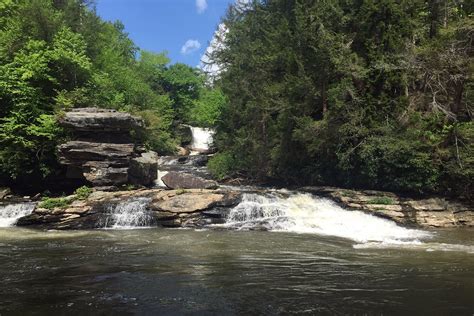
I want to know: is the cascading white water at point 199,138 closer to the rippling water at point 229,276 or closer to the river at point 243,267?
the river at point 243,267

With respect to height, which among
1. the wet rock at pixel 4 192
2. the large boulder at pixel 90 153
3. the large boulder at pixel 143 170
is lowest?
the wet rock at pixel 4 192

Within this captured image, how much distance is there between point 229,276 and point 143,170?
15406 millimetres

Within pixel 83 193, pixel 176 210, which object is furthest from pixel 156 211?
pixel 83 193

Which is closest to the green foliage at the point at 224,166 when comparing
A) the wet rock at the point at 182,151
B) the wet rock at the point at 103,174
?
the wet rock at the point at 103,174

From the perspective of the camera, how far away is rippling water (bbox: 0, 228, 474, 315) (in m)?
7.11

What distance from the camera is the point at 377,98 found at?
22250 millimetres

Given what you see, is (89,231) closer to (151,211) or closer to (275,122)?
(151,211)

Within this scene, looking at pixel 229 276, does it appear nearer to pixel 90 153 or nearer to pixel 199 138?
pixel 90 153

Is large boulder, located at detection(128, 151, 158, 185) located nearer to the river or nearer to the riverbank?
the riverbank

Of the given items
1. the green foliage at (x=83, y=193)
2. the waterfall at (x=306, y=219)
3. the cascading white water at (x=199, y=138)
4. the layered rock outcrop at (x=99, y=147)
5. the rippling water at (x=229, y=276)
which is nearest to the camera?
the rippling water at (x=229, y=276)

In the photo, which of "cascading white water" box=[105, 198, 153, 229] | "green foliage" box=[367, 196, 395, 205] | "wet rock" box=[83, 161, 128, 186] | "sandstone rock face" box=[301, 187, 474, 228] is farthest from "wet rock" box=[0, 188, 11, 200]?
"green foliage" box=[367, 196, 395, 205]

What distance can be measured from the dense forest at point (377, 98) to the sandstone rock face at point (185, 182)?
5180 mm

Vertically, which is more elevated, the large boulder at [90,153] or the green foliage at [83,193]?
the large boulder at [90,153]

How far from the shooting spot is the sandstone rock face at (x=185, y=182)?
22.3 metres
